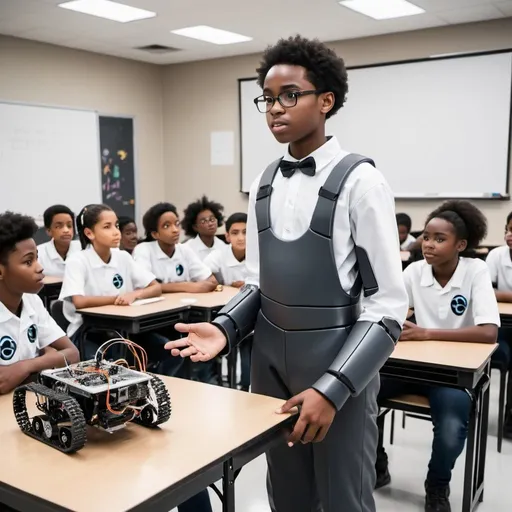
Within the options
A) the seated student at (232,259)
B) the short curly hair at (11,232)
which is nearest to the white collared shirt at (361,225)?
the short curly hair at (11,232)

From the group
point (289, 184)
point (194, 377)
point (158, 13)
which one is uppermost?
point (158, 13)

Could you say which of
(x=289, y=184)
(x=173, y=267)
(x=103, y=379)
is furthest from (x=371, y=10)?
(x=103, y=379)

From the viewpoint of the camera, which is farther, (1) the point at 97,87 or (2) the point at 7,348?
(1) the point at 97,87

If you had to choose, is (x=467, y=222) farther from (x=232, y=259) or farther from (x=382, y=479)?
(x=232, y=259)

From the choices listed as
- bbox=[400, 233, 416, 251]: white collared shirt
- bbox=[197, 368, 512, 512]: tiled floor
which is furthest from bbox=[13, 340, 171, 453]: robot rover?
bbox=[400, 233, 416, 251]: white collared shirt

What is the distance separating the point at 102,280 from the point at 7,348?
1650mm

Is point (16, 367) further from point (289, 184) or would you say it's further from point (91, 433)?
point (289, 184)

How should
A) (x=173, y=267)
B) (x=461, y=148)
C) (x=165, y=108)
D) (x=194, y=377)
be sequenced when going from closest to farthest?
(x=194, y=377) < (x=173, y=267) < (x=461, y=148) < (x=165, y=108)

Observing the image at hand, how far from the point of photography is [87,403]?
4.31 ft

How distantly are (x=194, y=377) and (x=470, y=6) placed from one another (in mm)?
3817

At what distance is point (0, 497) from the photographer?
117 cm

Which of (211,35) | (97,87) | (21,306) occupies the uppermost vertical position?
(211,35)

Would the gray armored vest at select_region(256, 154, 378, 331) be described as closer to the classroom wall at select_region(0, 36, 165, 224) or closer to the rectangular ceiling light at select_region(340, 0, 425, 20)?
the rectangular ceiling light at select_region(340, 0, 425, 20)

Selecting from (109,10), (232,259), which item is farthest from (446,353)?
(109,10)
